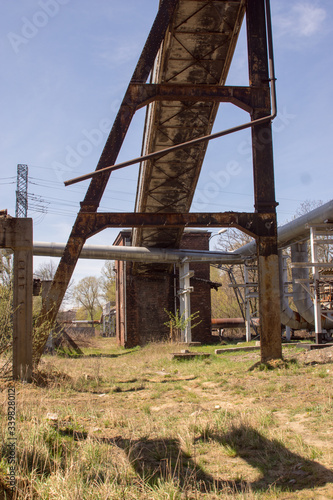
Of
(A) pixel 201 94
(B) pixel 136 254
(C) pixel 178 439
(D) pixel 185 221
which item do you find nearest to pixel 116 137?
(A) pixel 201 94

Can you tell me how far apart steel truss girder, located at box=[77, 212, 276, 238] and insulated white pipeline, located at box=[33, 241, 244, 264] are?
25.3 feet

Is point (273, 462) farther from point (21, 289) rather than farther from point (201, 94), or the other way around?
point (201, 94)

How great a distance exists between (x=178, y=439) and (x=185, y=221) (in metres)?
5.38

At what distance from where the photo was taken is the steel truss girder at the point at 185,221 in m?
9.12

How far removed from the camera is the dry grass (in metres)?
3.39

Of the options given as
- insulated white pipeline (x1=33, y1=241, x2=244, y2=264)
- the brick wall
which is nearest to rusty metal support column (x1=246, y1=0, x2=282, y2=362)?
insulated white pipeline (x1=33, y1=241, x2=244, y2=264)

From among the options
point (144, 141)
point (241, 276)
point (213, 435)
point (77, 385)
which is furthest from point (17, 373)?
point (241, 276)

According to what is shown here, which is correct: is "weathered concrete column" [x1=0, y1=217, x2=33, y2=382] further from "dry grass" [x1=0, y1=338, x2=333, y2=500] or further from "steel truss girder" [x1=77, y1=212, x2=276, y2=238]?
"steel truss girder" [x1=77, y1=212, x2=276, y2=238]

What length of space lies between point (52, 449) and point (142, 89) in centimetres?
762

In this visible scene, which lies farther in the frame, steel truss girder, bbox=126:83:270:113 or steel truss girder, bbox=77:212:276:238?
steel truss girder, bbox=126:83:270:113

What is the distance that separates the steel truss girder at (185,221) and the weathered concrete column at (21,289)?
1.56m

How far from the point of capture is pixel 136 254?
1734 centimetres

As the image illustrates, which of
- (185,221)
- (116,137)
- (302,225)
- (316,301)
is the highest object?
(116,137)

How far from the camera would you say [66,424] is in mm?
4840
